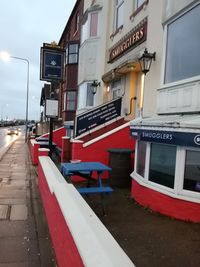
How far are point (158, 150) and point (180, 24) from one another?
3232mm

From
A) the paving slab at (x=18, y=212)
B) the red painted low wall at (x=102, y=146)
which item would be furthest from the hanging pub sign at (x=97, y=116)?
the paving slab at (x=18, y=212)

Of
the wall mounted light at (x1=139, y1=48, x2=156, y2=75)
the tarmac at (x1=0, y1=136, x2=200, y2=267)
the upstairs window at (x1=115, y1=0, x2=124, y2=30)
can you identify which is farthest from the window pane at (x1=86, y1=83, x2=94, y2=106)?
the tarmac at (x1=0, y1=136, x2=200, y2=267)

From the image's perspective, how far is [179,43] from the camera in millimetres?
7750

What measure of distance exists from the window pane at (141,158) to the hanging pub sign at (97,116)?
4941mm

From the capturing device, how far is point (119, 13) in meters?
14.5

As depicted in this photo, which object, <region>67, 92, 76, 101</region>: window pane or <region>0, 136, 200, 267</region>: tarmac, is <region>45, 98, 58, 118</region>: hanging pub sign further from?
<region>67, 92, 76, 101</region>: window pane

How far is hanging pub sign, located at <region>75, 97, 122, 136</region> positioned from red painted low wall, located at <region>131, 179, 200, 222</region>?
5724 millimetres

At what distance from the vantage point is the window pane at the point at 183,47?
7062 mm

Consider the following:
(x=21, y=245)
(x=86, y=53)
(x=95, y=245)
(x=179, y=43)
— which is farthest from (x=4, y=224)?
(x=86, y=53)

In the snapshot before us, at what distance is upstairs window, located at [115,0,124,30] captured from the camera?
14.0 m

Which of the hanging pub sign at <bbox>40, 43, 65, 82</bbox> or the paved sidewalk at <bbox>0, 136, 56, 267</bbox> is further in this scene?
the hanging pub sign at <bbox>40, 43, 65, 82</bbox>

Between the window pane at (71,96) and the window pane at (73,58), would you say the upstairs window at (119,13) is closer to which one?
the window pane at (73,58)

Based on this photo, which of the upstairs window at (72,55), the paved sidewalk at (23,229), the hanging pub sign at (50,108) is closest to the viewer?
the paved sidewalk at (23,229)

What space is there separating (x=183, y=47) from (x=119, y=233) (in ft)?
15.4
